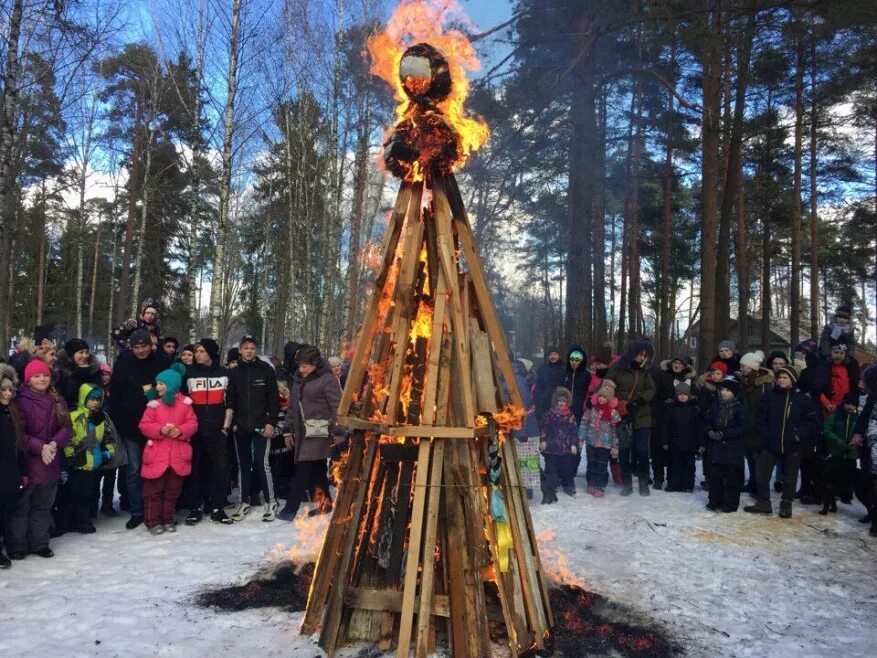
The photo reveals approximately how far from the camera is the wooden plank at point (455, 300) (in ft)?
12.8

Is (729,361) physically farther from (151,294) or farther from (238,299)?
(238,299)

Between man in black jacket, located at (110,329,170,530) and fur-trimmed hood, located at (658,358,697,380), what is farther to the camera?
fur-trimmed hood, located at (658,358,697,380)

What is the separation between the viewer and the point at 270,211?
27297 mm

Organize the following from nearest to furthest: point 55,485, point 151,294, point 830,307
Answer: point 55,485
point 151,294
point 830,307

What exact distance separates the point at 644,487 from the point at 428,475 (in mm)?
5743

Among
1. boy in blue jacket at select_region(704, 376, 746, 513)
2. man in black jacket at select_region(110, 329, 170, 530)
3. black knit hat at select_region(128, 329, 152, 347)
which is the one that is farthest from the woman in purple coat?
boy in blue jacket at select_region(704, 376, 746, 513)

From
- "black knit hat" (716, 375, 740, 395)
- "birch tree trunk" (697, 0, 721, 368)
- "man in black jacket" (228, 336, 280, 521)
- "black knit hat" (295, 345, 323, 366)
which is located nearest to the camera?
"black knit hat" (295, 345, 323, 366)

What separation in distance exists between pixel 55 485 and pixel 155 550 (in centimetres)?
115

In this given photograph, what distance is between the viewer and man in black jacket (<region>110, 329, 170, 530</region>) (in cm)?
698

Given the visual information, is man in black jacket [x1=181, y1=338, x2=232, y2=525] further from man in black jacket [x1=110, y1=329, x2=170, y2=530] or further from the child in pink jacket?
man in black jacket [x1=110, y1=329, x2=170, y2=530]

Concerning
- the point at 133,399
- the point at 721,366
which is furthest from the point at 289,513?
the point at 721,366

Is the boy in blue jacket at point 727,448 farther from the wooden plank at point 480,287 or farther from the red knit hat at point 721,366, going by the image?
the wooden plank at point 480,287

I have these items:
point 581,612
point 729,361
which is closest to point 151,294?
point 729,361

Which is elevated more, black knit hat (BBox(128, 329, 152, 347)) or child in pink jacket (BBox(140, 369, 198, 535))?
black knit hat (BBox(128, 329, 152, 347))
